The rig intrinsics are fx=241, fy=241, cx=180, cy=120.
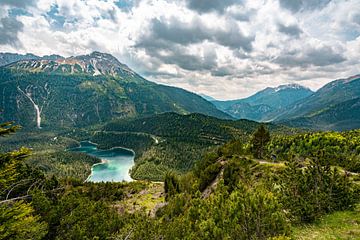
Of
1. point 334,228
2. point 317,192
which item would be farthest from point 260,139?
point 334,228

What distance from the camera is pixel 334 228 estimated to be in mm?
23312

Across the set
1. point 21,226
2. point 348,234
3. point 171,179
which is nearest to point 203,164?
point 171,179

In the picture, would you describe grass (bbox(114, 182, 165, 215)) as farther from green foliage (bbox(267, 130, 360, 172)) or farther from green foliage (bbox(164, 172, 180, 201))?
green foliage (bbox(267, 130, 360, 172))

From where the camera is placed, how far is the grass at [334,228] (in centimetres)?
2173

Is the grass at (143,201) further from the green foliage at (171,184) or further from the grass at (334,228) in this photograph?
the grass at (334,228)

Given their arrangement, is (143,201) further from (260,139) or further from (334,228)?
(334,228)

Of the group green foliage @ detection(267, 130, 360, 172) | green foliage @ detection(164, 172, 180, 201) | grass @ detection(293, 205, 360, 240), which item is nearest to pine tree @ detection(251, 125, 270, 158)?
green foliage @ detection(267, 130, 360, 172)

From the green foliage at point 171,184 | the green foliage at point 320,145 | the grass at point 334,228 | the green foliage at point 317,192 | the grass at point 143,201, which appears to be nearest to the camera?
the grass at point 334,228

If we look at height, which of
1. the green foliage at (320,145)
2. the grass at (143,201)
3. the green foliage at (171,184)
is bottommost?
the grass at (143,201)

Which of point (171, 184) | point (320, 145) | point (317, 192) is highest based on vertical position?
point (317, 192)

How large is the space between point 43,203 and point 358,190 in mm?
42110

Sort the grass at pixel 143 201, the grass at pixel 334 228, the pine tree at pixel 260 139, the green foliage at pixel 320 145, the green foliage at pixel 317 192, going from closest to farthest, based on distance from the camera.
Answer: the grass at pixel 334 228 → the green foliage at pixel 317 192 → the grass at pixel 143 201 → the pine tree at pixel 260 139 → the green foliage at pixel 320 145

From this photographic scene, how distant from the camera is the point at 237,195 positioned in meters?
19.7

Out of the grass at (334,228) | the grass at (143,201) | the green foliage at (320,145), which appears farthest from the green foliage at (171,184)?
the grass at (334,228)
